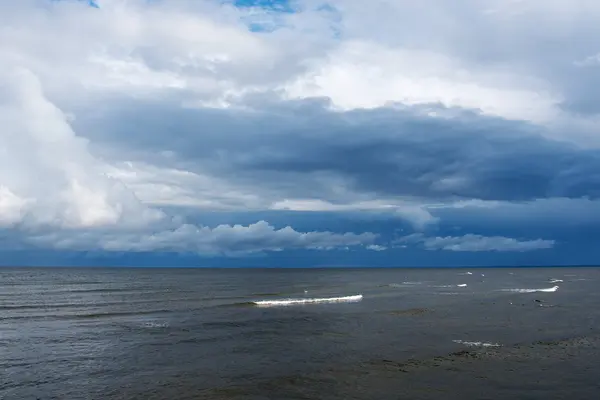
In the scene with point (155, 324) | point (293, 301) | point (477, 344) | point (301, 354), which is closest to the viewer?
point (301, 354)

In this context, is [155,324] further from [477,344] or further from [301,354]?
[477,344]

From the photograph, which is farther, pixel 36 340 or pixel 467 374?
pixel 36 340

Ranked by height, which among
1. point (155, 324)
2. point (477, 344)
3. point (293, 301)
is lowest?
point (293, 301)

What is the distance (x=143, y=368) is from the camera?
1257 inches

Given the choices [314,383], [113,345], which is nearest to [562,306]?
[314,383]

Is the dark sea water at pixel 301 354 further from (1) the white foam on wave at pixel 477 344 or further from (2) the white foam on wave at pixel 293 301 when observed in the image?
(2) the white foam on wave at pixel 293 301

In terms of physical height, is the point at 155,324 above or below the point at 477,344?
above

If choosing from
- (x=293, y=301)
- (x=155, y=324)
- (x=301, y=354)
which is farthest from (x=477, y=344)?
(x=293, y=301)

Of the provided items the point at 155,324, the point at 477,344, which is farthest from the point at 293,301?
the point at 477,344

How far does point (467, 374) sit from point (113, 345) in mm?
27473

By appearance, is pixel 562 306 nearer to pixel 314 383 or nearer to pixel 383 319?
pixel 383 319

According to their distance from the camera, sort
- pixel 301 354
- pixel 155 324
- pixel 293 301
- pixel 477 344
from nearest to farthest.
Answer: pixel 301 354 < pixel 477 344 < pixel 155 324 < pixel 293 301

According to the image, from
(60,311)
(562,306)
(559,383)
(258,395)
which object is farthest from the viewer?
(562,306)

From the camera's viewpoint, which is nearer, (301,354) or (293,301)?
(301,354)
